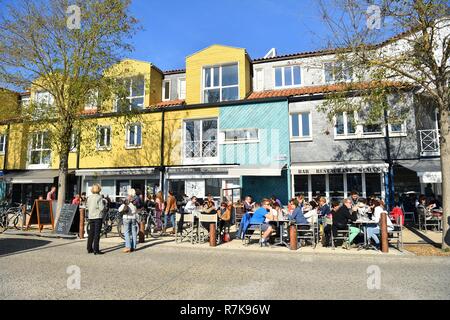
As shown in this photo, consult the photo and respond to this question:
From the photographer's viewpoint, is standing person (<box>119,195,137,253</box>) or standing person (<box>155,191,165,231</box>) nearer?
standing person (<box>119,195,137,253</box>)

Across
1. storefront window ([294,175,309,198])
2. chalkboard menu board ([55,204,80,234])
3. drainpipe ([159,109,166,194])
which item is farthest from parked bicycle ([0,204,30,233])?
storefront window ([294,175,309,198])

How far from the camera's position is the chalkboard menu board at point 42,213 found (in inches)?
472

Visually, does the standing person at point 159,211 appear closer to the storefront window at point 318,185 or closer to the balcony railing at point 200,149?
the balcony railing at point 200,149

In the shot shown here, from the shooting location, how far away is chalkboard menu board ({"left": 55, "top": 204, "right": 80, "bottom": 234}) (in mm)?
11383

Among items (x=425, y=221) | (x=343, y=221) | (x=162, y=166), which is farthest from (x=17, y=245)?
(x=425, y=221)

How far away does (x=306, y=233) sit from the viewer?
10.1m

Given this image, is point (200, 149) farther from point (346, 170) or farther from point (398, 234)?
point (398, 234)

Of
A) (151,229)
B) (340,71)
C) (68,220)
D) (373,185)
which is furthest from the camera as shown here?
(373,185)

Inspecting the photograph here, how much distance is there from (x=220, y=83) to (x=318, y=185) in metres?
7.86

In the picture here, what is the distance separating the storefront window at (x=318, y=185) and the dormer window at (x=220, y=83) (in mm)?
6194

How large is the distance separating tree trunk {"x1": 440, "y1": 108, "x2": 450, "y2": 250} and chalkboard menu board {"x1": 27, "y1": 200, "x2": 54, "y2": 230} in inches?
512

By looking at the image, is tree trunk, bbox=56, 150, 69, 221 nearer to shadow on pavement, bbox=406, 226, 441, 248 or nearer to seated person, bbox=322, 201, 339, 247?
seated person, bbox=322, 201, 339, 247

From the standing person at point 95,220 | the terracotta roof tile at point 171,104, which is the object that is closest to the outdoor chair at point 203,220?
the standing person at point 95,220
